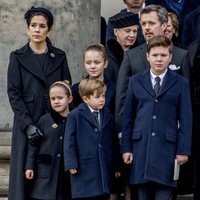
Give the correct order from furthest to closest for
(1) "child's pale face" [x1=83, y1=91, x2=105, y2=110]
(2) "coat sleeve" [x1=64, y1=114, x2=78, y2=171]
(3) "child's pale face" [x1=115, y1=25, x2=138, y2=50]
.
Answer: (3) "child's pale face" [x1=115, y1=25, x2=138, y2=50] → (1) "child's pale face" [x1=83, y1=91, x2=105, y2=110] → (2) "coat sleeve" [x1=64, y1=114, x2=78, y2=171]

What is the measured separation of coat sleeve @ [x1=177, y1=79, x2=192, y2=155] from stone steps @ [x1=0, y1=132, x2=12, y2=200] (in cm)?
171

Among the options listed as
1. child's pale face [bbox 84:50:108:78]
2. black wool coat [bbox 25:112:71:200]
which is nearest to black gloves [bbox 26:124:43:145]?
black wool coat [bbox 25:112:71:200]

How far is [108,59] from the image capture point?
870cm

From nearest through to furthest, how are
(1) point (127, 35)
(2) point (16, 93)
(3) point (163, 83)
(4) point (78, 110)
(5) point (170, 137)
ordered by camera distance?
(5) point (170, 137) < (3) point (163, 83) < (4) point (78, 110) < (2) point (16, 93) < (1) point (127, 35)

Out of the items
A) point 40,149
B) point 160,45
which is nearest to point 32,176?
point 40,149

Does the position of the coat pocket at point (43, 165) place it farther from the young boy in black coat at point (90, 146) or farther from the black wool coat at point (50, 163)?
the young boy in black coat at point (90, 146)

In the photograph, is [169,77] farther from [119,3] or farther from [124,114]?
[119,3]

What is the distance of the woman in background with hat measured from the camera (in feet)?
28.1

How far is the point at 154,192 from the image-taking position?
789 centimetres

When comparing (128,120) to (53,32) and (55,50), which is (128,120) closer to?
(55,50)

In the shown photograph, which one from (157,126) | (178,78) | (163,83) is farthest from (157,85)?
(157,126)

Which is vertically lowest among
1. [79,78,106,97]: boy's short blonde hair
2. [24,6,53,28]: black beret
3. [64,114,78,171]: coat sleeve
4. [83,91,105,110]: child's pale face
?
[64,114,78,171]: coat sleeve

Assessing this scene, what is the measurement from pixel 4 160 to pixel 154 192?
161cm

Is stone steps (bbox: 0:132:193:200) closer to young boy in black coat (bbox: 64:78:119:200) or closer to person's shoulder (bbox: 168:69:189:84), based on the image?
young boy in black coat (bbox: 64:78:119:200)
